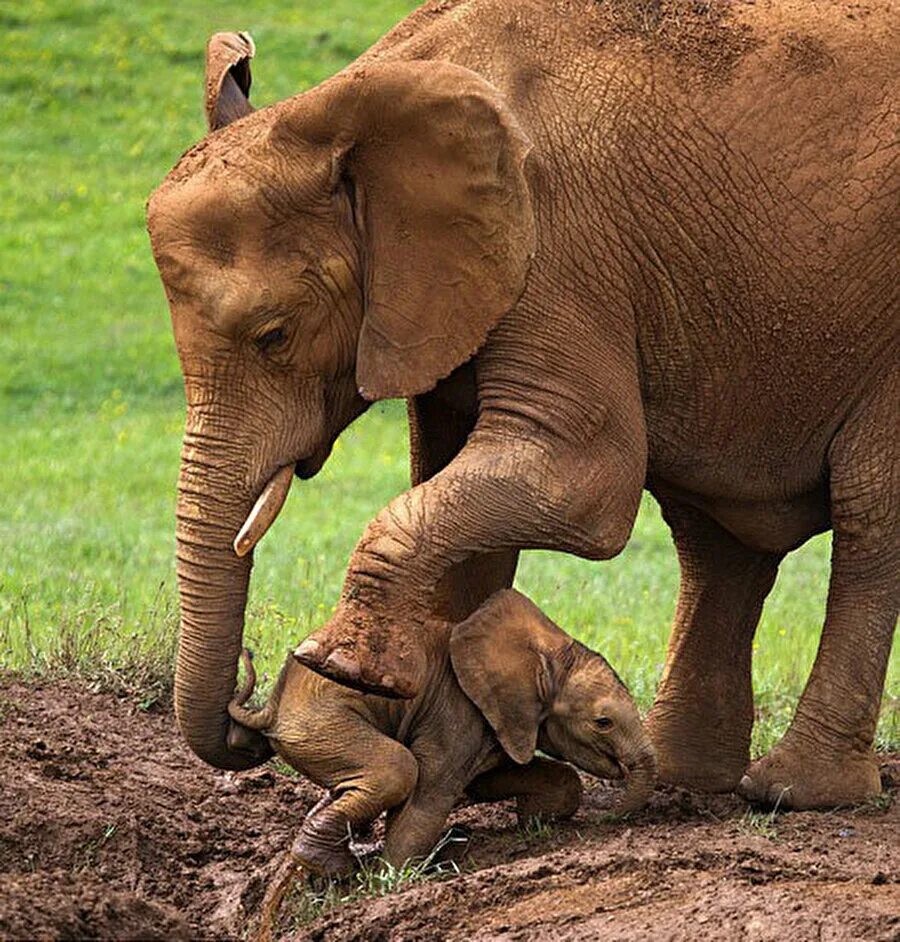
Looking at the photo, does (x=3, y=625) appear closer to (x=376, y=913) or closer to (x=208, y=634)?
(x=208, y=634)

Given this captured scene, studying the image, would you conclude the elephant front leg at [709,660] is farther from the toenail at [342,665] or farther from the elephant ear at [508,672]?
the toenail at [342,665]

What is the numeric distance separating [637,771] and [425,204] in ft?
6.69

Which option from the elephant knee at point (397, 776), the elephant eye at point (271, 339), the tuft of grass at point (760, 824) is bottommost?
the tuft of grass at point (760, 824)

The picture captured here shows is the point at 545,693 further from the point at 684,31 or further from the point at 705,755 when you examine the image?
the point at 684,31

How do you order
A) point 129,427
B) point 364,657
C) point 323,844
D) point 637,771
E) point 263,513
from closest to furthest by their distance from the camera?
1. point 364,657
2. point 263,513
3. point 323,844
4. point 637,771
5. point 129,427

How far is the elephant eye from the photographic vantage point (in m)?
7.24

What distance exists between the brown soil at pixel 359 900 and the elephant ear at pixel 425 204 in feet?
5.32

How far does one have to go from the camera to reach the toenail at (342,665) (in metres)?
7.07

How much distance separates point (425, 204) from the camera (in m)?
7.25

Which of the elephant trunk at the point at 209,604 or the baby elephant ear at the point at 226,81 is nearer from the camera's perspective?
the elephant trunk at the point at 209,604

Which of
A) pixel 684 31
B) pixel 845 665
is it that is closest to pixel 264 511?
pixel 684 31

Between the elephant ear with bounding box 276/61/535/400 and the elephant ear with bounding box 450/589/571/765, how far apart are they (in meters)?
0.89

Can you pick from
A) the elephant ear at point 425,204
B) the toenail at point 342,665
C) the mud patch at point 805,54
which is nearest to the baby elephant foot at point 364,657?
the toenail at point 342,665

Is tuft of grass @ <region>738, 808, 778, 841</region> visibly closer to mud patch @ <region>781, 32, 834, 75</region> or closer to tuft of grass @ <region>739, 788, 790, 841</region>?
tuft of grass @ <region>739, 788, 790, 841</region>
